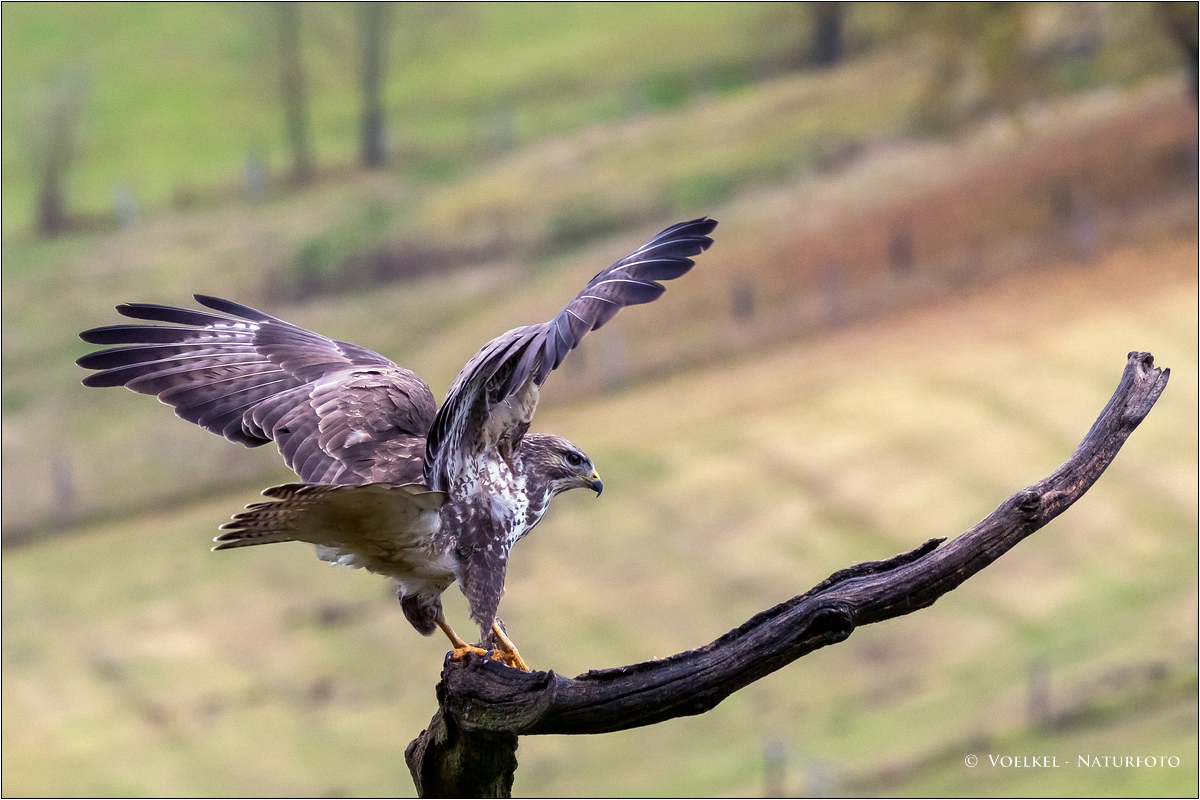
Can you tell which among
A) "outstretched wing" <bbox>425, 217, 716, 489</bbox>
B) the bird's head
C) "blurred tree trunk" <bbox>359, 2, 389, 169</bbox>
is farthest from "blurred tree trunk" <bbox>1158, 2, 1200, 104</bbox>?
"outstretched wing" <bbox>425, 217, 716, 489</bbox>

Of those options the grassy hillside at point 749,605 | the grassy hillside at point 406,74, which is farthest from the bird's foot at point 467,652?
the grassy hillside at point 406,74

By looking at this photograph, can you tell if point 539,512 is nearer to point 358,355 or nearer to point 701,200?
point 358,355

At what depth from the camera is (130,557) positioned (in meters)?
12.0

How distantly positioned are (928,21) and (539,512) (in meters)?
10.8

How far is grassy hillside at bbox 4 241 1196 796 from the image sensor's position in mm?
10406

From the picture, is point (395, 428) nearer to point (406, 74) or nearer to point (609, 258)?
point (609, 258)

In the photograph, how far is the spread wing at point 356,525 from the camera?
4.01m

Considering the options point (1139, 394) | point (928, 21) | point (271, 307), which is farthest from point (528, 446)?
point (928, 21)

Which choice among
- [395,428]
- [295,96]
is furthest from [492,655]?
[295,96]

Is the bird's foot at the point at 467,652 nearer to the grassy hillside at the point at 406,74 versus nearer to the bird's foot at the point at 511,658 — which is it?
the bird's foot at the point at 511,658

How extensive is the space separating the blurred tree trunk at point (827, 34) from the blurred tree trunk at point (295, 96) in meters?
5.19

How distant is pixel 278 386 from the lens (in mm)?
5164

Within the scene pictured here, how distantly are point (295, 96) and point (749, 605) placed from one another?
6.96 metres

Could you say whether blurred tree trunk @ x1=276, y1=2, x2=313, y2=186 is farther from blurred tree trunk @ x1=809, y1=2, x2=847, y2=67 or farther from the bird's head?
the bird's head
